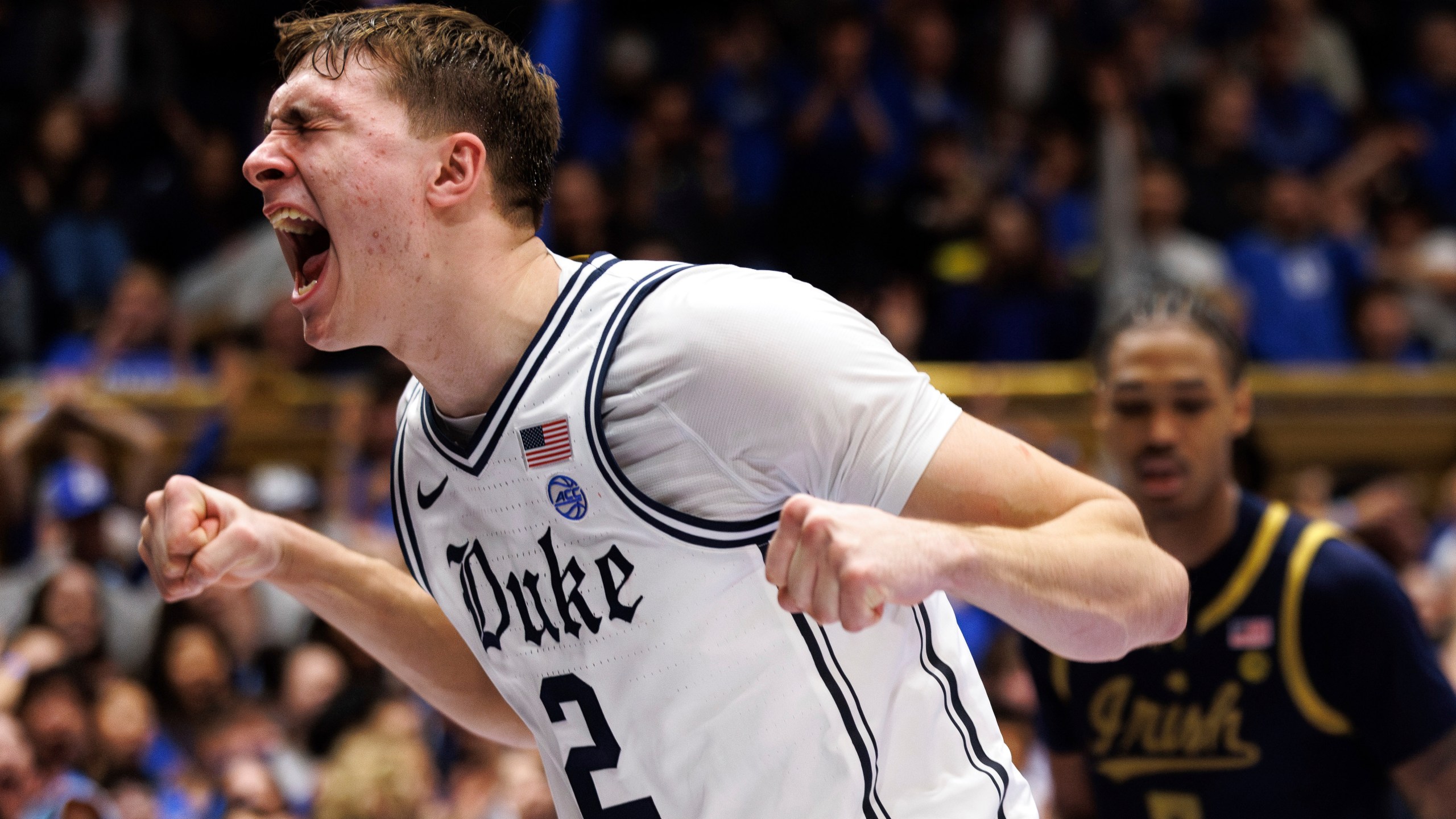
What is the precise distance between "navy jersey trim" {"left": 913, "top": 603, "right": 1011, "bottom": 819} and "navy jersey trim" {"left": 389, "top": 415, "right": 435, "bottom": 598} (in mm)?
929

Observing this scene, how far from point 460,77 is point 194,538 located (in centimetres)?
92

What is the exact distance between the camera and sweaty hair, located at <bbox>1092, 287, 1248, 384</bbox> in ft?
13.0

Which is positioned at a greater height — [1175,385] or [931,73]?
[1175,385]

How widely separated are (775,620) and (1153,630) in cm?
58

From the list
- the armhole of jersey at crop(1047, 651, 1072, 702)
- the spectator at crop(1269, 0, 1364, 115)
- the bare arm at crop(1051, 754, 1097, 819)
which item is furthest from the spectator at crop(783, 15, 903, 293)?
the armhole of jersey at crop(1047, 651, 1072, 702)

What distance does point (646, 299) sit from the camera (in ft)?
8.03

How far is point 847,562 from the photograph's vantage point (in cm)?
182

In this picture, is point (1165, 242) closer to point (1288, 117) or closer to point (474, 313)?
point (1288, 117)

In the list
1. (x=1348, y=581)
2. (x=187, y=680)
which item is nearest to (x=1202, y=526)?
(x=1348, y=581)

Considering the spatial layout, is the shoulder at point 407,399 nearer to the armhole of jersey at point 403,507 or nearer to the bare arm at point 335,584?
the armhole of jersey at point 403,507

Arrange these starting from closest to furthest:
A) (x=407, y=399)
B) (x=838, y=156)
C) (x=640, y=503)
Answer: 1. (x=640, y=503)
2. (x=407, y=399)
3. (x=838, y=156)

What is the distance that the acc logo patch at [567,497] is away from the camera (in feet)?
7.98

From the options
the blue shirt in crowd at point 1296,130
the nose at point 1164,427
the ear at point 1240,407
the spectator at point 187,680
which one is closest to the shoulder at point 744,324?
the nose at point 1164,427

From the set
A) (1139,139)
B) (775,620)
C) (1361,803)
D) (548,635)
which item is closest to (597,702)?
(548,635)
